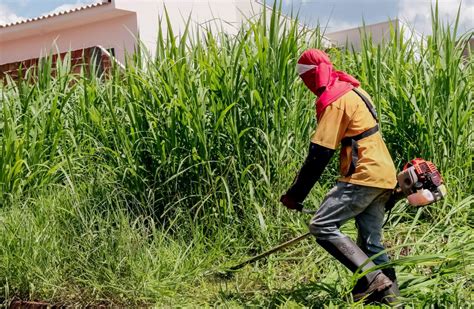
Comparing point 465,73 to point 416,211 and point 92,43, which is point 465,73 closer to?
point 416,211

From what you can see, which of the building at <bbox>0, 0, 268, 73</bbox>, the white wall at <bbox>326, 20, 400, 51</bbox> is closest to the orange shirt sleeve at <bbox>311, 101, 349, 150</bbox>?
the white wall at <bbox>326, 20, 400, 51</bbox>

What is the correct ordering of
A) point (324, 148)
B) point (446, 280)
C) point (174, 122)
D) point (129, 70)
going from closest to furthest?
point (324, 148) < point (446, 280) < point (174, 122) < point (129, 70)

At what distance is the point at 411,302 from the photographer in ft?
12.7

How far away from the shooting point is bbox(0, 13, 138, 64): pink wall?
15.9m

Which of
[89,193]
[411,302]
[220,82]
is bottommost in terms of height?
[411,302]

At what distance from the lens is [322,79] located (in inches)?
154

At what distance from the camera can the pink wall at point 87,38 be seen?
15867mm

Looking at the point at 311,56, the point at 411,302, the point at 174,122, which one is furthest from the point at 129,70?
the point at 411,302

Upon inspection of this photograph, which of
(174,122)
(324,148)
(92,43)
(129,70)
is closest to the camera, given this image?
(324,148)

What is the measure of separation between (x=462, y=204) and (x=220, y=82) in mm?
2055

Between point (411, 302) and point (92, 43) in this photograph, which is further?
point (92, 43)

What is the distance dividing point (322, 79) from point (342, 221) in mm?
850

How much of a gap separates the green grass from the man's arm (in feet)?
2.03

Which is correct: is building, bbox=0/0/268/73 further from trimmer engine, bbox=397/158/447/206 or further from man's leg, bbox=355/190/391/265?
trimmer engine, bbox=397/158/447/206
